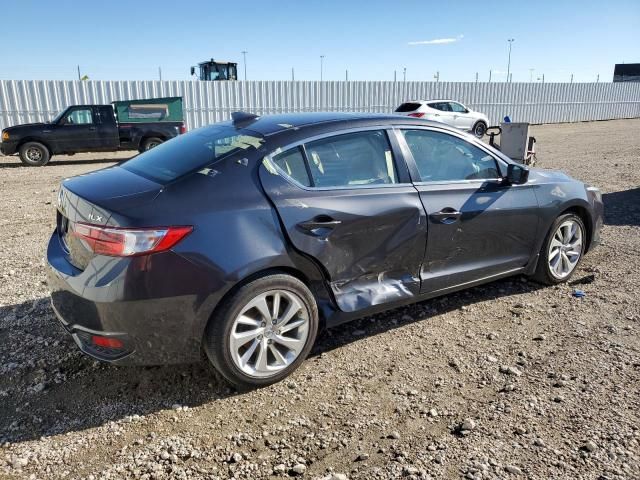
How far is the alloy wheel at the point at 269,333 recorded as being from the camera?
9.62 ft

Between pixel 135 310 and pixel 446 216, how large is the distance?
2212 millimetres

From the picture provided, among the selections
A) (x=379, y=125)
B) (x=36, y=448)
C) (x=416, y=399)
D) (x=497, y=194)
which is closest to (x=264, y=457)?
(x=416, y=399)

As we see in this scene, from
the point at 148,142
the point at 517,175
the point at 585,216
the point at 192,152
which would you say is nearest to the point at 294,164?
the point at 192,152

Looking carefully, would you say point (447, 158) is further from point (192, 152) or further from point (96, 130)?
point (96, 130)

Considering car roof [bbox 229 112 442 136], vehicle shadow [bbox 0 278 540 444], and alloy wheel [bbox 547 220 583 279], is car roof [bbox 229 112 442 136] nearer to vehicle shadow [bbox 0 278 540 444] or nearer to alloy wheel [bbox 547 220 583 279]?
vehicle shadow [bbox 0 278 540 444]

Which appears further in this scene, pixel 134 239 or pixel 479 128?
pixel 479 128

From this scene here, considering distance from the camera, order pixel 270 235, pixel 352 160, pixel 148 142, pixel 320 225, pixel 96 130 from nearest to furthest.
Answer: pixel 270 235 < pixel 320 225 < pixel 352 160 < pixel 96 130 < pixel 148 142

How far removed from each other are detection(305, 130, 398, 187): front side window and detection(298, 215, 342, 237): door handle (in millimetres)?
238

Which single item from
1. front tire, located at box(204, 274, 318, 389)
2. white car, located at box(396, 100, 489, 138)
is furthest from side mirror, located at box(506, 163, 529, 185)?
white car, located at box(396, 100, 489, 138)

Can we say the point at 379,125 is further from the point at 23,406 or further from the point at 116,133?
the point at 116,133

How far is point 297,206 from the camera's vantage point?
121 inches

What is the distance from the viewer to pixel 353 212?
3.26 metres

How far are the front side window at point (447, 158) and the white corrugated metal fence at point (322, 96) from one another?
18.8m

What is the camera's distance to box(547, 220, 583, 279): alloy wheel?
4.57 metres
